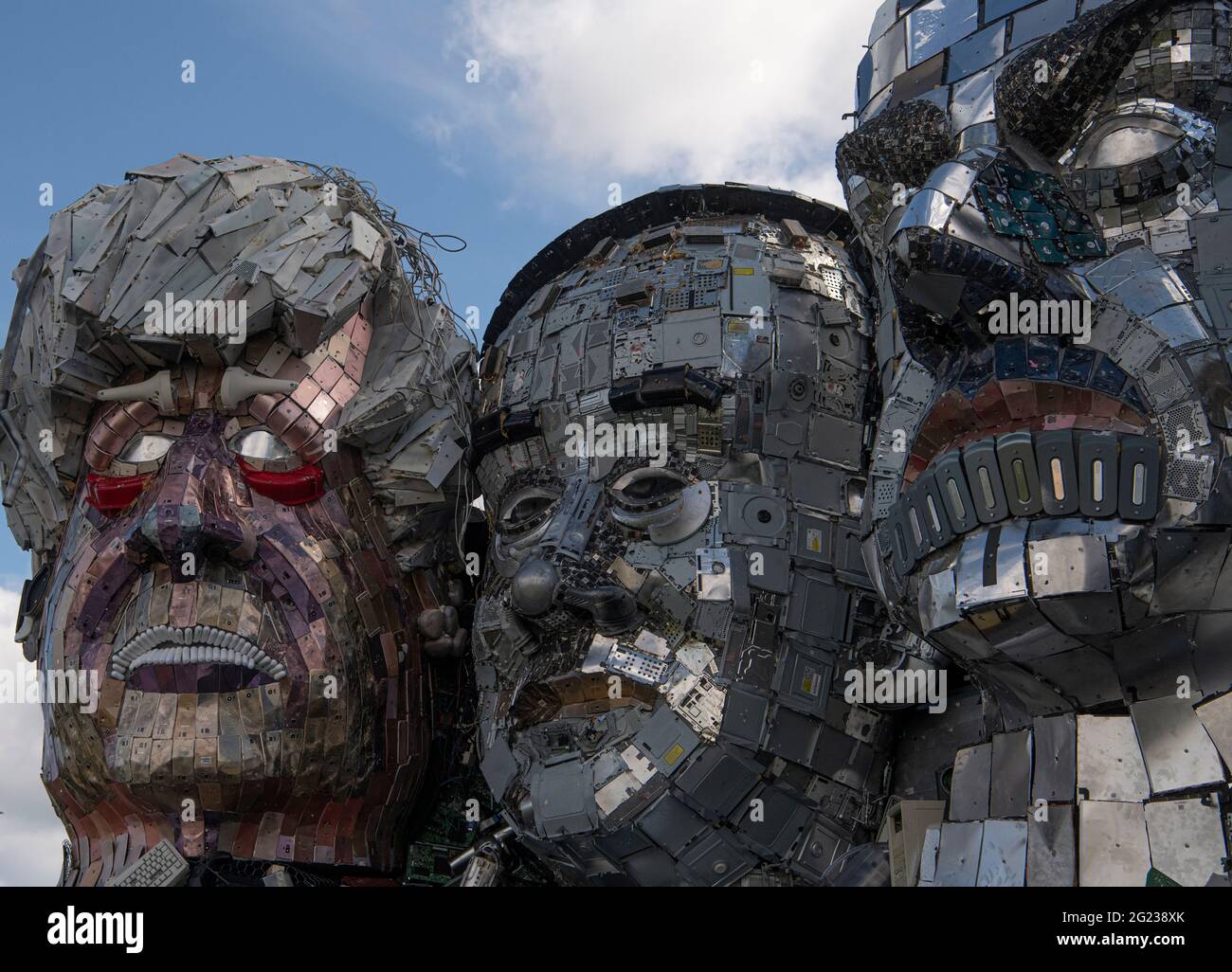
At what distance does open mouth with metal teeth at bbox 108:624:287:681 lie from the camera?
9688mm

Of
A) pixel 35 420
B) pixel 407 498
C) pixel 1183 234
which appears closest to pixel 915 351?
pixel 1183 234

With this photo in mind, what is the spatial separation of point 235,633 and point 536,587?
6.53 feet

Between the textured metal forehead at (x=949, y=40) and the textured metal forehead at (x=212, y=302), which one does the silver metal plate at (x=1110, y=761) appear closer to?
the textured metal forehead at (x=949, y=40)

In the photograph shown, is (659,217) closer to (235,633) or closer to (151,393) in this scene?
(151,393)

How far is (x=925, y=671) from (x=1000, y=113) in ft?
10.9

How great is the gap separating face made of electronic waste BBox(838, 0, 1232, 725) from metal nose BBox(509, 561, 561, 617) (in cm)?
234

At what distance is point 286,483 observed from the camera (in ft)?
34.1

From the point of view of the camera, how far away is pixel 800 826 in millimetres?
8977

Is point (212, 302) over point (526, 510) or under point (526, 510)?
over

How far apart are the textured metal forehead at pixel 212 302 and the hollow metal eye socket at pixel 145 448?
0.48 meters

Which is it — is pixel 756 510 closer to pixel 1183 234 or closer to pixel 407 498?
pixel 407 498

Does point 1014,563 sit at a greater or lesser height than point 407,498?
lesser

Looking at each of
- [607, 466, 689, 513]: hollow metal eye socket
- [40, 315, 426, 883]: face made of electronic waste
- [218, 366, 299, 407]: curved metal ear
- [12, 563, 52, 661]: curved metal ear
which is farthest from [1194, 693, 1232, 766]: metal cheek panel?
[12, 563, 52, 661]: curved metal ear

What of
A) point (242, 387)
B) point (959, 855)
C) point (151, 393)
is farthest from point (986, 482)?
point (151, 393)
